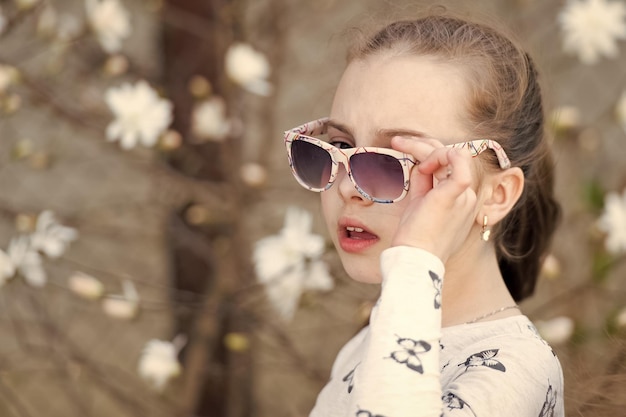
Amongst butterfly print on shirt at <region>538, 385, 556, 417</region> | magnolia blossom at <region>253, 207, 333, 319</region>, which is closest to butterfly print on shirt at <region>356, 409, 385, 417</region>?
butterfly print on shirt at <region>538, 385, 556, 417</region>

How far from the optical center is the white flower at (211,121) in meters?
2.20

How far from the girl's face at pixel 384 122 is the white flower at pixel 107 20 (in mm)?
1003

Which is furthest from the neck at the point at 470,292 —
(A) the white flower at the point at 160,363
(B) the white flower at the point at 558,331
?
(A) the white flower at the point at 160,363

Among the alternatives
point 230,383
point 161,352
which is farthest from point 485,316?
point 230,383

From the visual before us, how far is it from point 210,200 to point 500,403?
1.45 meters

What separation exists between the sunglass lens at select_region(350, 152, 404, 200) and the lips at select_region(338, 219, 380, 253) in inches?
2.5

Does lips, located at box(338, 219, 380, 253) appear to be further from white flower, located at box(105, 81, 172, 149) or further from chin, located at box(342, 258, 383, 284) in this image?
white flower, located at box(105, 81, 172, 149)

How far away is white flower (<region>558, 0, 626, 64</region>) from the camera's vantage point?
2029 millimetres

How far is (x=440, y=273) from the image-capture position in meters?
1.03

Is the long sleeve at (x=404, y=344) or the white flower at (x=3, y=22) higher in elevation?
the white flower at (x=3, y=22)

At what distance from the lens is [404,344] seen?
989 mm

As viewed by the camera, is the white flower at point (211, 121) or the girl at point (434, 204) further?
the white flower at point (211, 121)

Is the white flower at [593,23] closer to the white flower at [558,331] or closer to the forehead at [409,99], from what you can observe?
the white flower at [558,331]

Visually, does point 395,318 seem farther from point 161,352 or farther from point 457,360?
point 161,352
